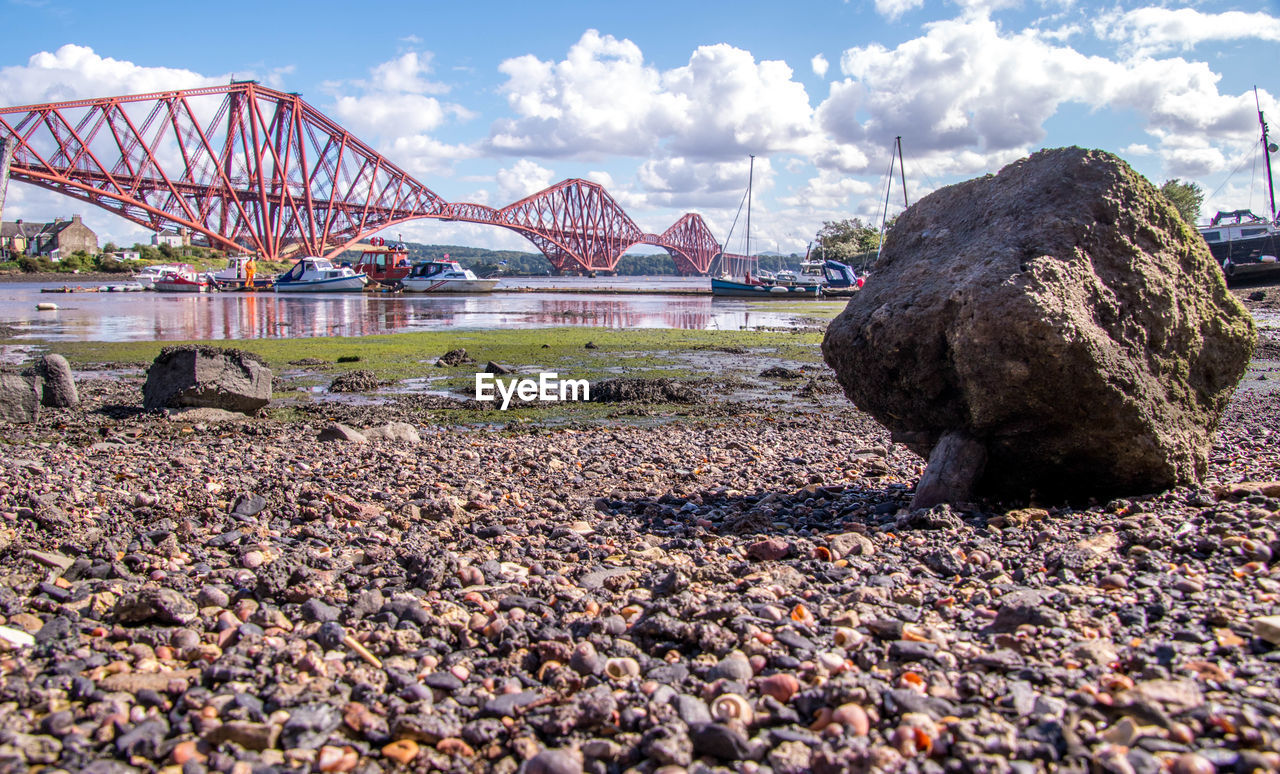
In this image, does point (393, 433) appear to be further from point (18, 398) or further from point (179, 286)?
point (179, 286)

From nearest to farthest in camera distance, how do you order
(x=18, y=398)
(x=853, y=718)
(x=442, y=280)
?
Result: (x=853, y=718) → (x=18, y=398) → (x=442, y=280)

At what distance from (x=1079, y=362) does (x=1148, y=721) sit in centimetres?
258

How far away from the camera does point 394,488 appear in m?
5.97

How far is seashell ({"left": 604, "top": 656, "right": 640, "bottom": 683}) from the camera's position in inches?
118

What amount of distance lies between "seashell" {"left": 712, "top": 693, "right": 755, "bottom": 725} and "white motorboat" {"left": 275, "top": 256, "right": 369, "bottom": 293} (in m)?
66.4

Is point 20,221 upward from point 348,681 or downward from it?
upward

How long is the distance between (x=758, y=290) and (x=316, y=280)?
116ft

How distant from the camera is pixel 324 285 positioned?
63.8 metres

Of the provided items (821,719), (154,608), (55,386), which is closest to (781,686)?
(821,719)

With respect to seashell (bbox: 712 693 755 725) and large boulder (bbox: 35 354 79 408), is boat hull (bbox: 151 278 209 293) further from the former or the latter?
seashell (bbox: 712 693 755 725)

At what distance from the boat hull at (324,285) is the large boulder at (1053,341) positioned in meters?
64.2

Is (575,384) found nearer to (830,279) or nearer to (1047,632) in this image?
(1047,632)

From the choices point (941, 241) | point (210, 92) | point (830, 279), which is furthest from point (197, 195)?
point (941, 241)

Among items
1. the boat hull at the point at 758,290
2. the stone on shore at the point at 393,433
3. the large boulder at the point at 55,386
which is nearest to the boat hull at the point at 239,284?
the boat hull at the point at 758,290
